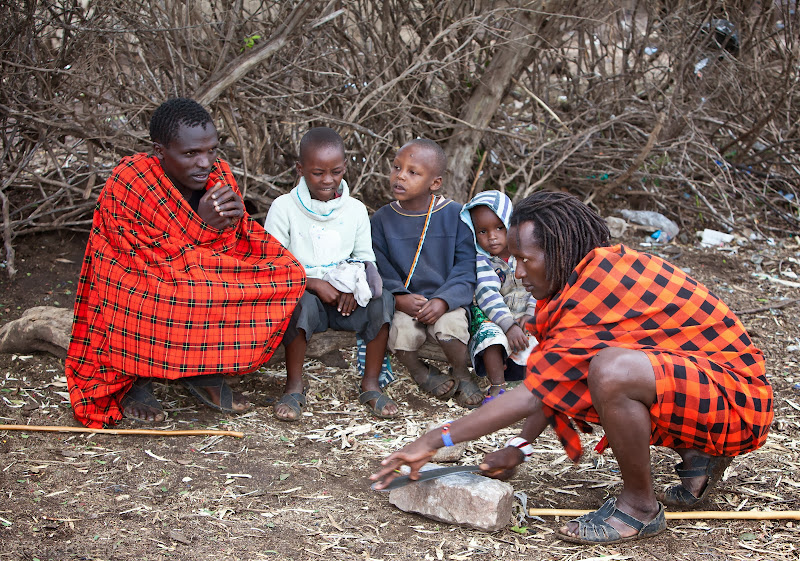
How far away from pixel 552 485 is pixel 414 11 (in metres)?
3.74

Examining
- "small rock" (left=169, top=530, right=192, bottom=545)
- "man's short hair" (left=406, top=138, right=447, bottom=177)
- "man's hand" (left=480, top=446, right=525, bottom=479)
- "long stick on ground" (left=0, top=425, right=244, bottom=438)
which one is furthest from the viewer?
"man's short hair" (left=406, top=138, right=447, bottom=177)

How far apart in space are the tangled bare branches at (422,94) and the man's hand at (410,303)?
142 centimetres

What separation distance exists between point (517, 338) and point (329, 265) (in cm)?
107

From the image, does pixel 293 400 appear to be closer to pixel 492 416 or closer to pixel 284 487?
pixel 284 487

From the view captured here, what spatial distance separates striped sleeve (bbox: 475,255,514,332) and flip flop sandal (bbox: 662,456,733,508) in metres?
1.40

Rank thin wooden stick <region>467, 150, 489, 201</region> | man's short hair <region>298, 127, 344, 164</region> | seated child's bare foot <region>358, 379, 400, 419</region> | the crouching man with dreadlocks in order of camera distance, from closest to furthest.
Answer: the crouching man with dreadlocks
seated child's bare foot <region>358, 379, 400, 419</region>
man's short hair <region>298, 127, 344, 164</region>
thin wooden stick <region>467, 150, 489, 201</region>

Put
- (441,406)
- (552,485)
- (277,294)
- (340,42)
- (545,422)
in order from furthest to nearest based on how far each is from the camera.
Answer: (340,42)
(441,406)
(277,294)
(552,485)
(545,422)

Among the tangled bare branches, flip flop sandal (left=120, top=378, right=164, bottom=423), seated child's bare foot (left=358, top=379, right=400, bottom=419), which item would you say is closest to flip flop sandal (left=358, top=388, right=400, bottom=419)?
seated child's bare foot (left=358, top=379, right=400, bottom=419)

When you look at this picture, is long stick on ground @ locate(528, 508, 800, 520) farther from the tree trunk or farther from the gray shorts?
the tree trunk

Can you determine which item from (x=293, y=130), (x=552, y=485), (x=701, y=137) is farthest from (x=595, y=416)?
(x=701, y=137)

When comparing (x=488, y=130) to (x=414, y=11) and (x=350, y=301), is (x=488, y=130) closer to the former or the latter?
(x=414, y=11)

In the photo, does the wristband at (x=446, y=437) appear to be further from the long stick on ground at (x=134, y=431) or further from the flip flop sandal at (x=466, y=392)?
the flip flop sandal at (x=466, y=392)

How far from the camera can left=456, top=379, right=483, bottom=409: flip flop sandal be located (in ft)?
13.1

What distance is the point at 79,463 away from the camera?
3115 mm
